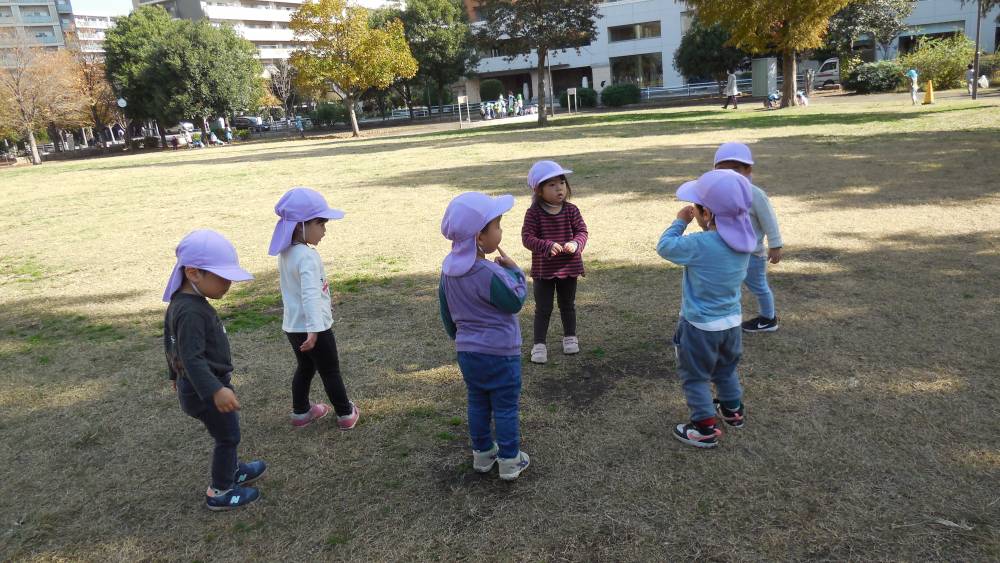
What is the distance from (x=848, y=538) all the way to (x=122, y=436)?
12.5ft

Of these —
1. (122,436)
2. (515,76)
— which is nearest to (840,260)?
(122,436)

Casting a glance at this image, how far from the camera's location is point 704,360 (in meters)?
3.16

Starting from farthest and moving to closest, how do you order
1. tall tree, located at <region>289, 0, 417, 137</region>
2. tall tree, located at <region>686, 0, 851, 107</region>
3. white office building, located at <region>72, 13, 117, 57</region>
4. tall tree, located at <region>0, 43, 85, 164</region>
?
1. white office building, located at <region>72, 13, 117, 57</region>
2. tall tree, located at <region>0, 43, 85, 164</region>
3. tall tree, located at <region>289, 0, 417, 137</region>
4. tall tree, located at <region>686, 0, 851, 107</region>

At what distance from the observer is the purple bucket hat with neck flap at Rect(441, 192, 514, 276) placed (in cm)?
272

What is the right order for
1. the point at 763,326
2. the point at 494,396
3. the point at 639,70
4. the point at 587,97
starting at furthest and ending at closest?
the point at 639,70 → the point at 587,97 → the point at 763,326 → the point at 494,396

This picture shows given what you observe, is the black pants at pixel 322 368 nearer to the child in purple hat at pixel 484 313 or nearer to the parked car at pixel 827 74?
the child in purple hat at pixel 484 313

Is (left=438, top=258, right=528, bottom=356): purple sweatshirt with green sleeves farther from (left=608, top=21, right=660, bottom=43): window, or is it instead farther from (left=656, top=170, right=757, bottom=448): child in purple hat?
(left=608, top=21, right=660, bottom=43): window

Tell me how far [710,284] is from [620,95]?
4019cm

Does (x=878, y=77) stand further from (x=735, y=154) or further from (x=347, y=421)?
(x=347, y=421)

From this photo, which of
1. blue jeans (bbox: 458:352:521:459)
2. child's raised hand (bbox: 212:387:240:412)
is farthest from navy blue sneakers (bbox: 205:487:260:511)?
blue jeans (bbox: 458:352:521:459)

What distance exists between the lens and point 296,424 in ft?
12.5

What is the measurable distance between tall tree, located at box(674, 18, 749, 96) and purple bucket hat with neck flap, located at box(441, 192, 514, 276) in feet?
134

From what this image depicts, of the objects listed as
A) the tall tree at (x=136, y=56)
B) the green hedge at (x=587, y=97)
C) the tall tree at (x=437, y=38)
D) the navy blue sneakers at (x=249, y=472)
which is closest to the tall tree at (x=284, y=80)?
the tall tree at (x=437, y=38)

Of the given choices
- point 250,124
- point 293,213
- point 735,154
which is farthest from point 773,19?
point 250,124
